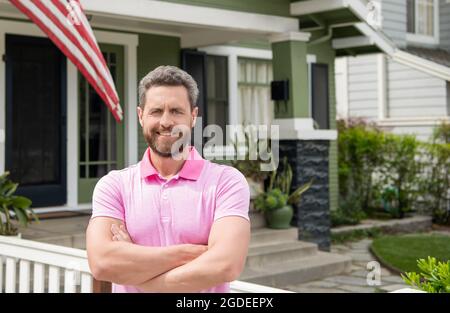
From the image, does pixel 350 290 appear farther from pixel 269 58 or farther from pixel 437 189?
pixel 437 189

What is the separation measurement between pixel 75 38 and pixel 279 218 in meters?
3.54

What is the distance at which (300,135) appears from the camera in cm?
795

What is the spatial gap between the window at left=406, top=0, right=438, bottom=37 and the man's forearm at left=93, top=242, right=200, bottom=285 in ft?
42.1

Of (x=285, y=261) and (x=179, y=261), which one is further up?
(x=179, y=261)

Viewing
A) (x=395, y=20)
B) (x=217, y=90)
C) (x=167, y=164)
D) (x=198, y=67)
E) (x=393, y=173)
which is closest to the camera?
(x=167, y=164)

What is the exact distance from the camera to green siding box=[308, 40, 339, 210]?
10.6m

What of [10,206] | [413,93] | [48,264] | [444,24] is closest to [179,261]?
[48,264]

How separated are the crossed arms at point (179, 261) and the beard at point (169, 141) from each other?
0.74ft

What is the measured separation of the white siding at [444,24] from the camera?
13.8 m

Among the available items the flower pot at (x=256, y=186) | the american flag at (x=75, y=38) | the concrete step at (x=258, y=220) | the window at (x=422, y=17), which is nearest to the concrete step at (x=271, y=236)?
the concrete step at (x=258, y=220)

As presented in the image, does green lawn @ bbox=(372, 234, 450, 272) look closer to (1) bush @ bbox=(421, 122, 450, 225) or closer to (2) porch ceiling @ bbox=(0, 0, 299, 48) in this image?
(1) bush @ bbox=(421, 122, 450, 225)

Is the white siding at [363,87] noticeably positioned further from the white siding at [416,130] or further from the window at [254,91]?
the window at [254,91]

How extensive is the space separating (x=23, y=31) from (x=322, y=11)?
3.48m

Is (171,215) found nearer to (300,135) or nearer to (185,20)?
(185,20)
